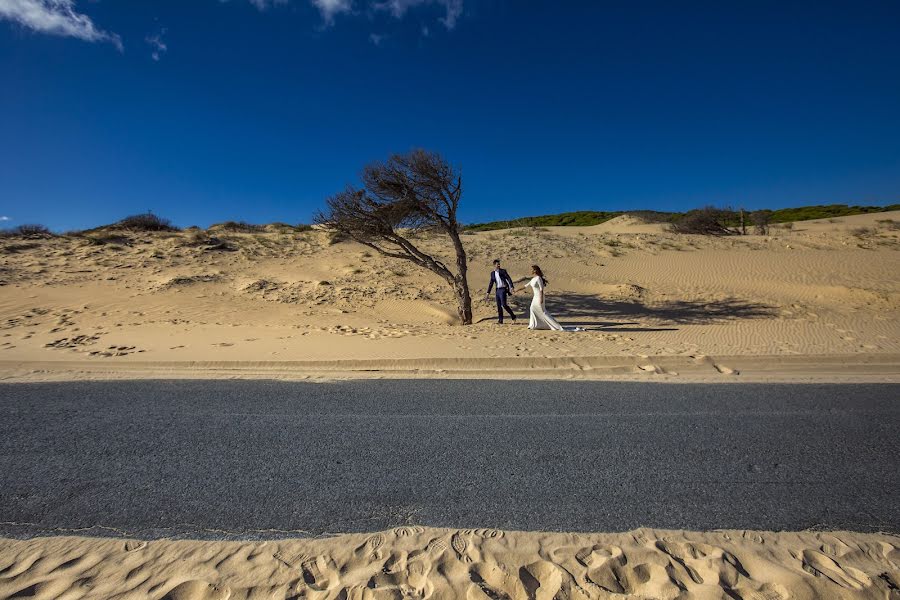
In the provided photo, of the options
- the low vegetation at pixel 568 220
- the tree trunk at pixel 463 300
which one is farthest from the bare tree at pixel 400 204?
the low vegetation at pixel 568 220

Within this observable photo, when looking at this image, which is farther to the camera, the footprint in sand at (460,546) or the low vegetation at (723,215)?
the low vegetation at (723,215)

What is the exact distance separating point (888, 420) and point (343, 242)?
26.4m

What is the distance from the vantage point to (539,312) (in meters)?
12.2

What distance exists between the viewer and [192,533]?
308 cm

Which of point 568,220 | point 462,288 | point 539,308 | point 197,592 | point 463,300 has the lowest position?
point 197,592

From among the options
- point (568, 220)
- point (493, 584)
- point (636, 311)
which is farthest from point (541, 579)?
point (568, 220)

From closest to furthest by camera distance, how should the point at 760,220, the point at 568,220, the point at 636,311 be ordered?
the point at 636,311
the point at 760,220
the point at 568,220

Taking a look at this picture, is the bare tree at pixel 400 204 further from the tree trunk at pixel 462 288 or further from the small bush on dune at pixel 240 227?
the small bush on dune at pixel 240 227

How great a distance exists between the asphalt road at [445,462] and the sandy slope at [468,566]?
0.54 feet

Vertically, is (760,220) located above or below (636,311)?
above

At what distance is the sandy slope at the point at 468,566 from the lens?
258 centimetres

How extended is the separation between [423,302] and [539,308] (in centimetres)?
711

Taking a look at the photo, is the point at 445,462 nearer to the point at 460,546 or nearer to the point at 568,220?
the point at 460,546

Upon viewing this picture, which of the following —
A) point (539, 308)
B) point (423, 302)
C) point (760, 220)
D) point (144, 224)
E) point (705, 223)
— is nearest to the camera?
point (539, 308)
